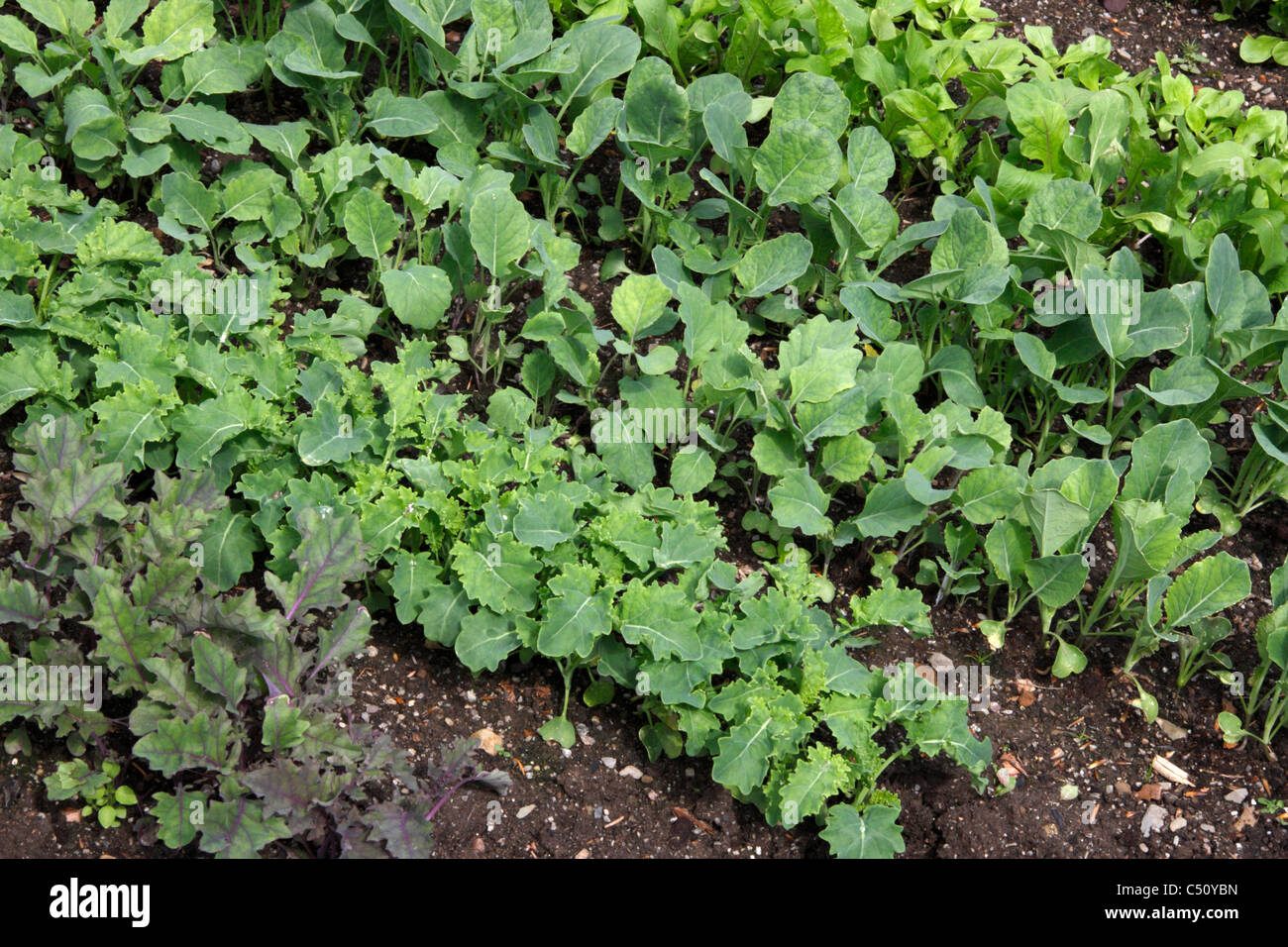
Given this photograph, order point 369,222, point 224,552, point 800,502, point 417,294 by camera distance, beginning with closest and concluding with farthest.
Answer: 1. point 224,552
2. point 800,502
3. point 417,294
4. point 369,222

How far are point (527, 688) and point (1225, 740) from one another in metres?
1.96

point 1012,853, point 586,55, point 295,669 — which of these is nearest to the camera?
point 295,669

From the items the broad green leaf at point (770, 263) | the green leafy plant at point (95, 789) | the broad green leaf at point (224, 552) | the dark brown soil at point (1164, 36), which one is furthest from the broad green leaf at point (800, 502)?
the dark brown soil at point (1164, 36)

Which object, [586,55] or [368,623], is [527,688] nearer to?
[368,623]

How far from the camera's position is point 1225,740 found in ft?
11.5

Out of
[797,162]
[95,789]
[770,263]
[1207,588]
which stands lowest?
[95,789]

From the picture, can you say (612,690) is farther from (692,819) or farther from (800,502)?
(800,502)

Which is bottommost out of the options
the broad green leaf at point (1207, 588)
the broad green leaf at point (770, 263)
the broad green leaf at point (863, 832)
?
the broad green leaf at point (863, 832)

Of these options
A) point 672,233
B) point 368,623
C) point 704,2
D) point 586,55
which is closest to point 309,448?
point 368,623

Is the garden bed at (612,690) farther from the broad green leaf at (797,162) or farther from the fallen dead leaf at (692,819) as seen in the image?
the broad green leaf at (797,162)

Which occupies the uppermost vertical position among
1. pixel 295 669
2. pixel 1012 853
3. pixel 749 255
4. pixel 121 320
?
pixel 749 255

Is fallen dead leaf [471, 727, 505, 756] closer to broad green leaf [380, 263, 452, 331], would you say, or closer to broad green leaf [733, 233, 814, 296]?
broad green leaf [380, 263, 452, 331]

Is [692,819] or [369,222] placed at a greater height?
[369,222]

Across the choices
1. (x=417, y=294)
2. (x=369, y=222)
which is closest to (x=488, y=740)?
(x=417, y=294)
